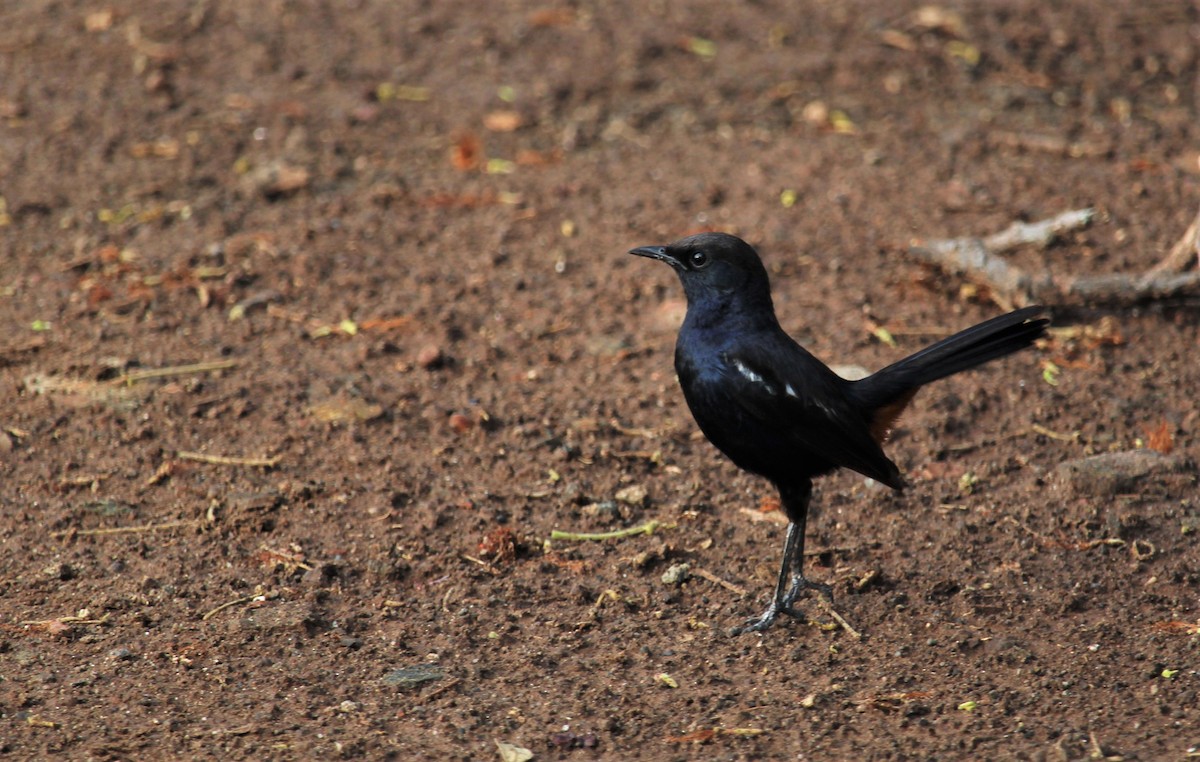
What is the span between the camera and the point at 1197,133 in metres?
8.66

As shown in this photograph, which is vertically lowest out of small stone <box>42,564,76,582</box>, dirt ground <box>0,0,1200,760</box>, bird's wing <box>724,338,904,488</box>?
dirt ground <box>0,0,1200,760</box>

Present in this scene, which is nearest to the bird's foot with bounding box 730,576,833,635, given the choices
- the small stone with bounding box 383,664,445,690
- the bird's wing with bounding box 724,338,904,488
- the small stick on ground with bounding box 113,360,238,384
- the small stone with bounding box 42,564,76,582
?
the bird's wing with bounding box 724,338,904,488

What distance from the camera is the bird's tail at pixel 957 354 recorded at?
5059 millimetres

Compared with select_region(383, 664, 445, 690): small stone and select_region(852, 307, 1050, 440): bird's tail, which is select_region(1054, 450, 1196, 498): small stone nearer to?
select_region(852, 307, 1050, 440): bird's tail

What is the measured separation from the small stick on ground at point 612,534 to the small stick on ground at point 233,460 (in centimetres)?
128

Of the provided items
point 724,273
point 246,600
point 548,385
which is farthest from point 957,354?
point 246,600

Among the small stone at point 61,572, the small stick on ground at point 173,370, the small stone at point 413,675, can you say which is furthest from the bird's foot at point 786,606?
→ the small stick on ground at point 173,370

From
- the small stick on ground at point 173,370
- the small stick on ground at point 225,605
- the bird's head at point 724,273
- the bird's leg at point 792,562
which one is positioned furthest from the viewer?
the small stick on ground at point 173,370

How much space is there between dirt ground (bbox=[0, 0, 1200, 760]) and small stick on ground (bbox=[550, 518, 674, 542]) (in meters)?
0.03

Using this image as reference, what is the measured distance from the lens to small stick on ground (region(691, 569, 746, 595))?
5.18m

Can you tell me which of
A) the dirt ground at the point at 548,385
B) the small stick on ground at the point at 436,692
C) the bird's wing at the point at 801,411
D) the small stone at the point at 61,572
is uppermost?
the bird's wing at the point at 801,411

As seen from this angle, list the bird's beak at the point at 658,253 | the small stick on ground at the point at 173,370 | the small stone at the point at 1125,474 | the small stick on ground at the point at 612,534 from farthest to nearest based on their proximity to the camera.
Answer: the small stick on ground at the point at 173,370 < the small stone at the point at 1125,474 < the small stick on ground at the point at 612,534 < the bird's beak at the point at 658,253

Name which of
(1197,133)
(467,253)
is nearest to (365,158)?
(467,253)

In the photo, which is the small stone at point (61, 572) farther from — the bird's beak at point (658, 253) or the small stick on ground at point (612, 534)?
the bird's beak at point (658, 253)
